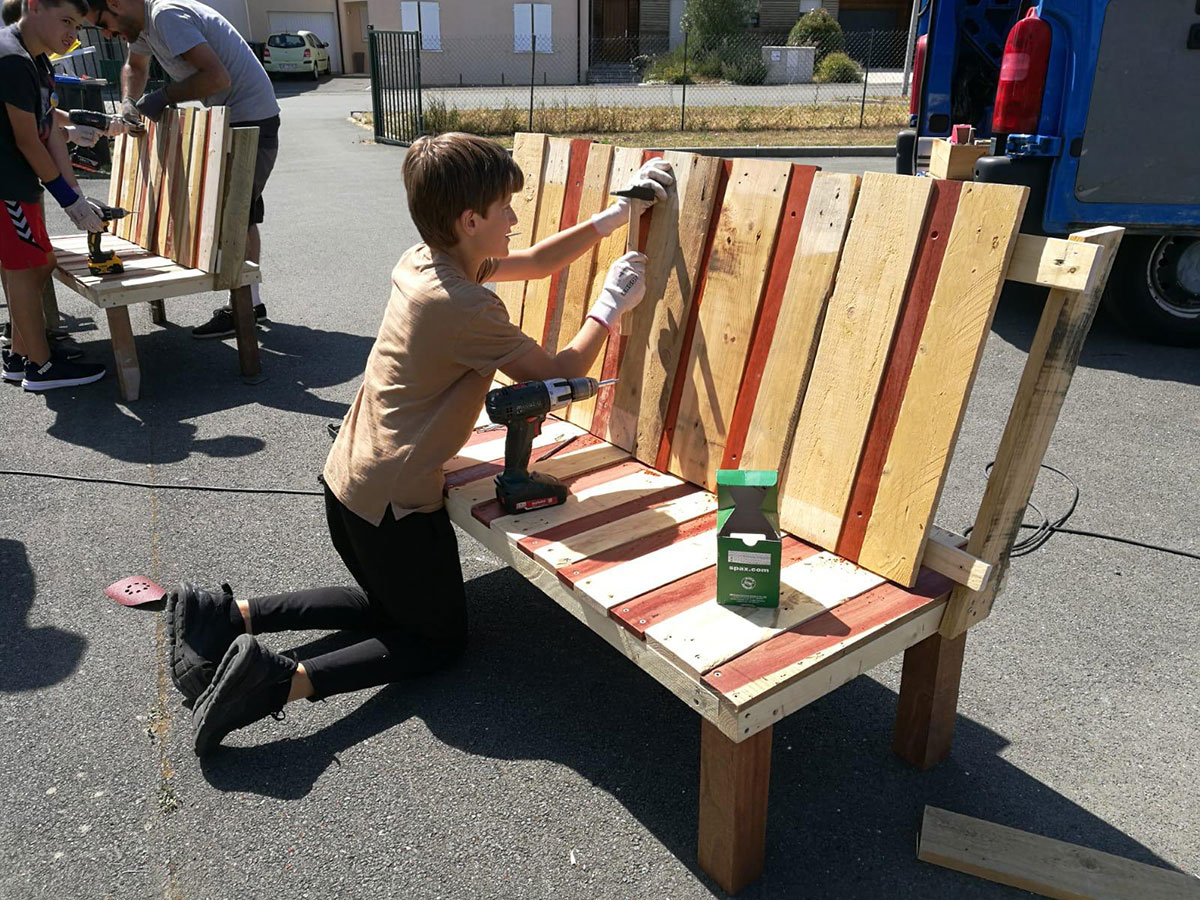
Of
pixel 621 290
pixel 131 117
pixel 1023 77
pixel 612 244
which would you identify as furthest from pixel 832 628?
pixel 131 117

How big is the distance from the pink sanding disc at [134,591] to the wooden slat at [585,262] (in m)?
1.67

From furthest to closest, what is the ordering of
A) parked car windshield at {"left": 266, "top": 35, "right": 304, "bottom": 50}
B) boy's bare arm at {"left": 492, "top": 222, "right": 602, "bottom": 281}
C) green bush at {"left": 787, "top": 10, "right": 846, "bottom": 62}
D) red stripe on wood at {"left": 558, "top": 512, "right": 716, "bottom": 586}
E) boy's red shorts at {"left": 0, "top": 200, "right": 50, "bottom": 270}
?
1. parked car windshield at {"left": 266, "top": 35, "right": 304, "bottom": 50}
2. green bush at {"left": 787, "top": 10, "right": 846, "bottom": 62}
3. boy's red shorts at {"left": 0, "top": 200, "right": 50, "bottom": 270}
4. boy's bare arm at {"left": 492, "top": 222, "right": 602, "bottom": 281}
5. red stripe on wood at {"left": 558, "top": 512, "right": 716, "bottom": 586}

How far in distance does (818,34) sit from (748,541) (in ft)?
119

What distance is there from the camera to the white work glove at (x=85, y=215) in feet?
16.8

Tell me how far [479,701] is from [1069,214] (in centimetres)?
449

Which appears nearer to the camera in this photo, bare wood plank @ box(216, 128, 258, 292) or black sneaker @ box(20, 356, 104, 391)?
bare wood plank @ box(216, 128, 258, 292)

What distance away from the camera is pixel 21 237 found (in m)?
5.03

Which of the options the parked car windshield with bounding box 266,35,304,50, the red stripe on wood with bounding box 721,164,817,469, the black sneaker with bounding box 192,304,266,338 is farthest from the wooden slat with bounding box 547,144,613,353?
the parked car windshield with bounding box 266,35,304,50

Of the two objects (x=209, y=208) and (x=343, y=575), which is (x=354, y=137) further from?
(x=343, y=575)

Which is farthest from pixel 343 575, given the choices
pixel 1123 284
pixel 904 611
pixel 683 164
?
pixel 1123 284

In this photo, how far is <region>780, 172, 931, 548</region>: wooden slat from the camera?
2262mm

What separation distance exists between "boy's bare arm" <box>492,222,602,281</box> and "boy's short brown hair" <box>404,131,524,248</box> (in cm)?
47

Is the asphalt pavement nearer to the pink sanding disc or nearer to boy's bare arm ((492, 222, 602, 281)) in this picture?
the pink sanding disc

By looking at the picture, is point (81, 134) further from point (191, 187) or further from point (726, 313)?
point (726, 313)
